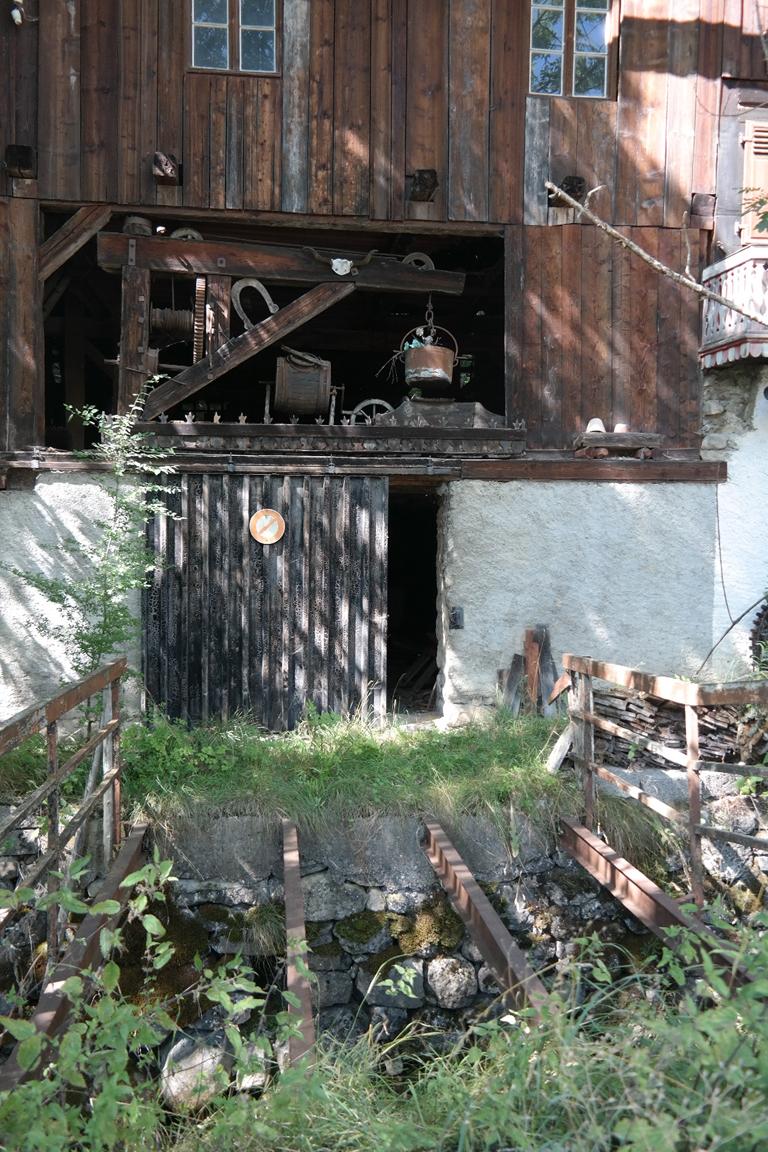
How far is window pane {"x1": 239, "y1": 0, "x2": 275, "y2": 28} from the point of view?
8398mm

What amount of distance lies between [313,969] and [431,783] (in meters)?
1.53

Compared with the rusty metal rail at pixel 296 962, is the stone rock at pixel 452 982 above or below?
below

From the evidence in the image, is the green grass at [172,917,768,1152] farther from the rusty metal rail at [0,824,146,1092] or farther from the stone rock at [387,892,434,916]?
the stone rock at [387,892,434,916]

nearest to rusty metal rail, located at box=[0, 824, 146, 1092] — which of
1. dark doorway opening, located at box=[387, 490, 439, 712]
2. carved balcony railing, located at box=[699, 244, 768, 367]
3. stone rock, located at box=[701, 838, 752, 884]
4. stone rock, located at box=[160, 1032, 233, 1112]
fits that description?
stone rock, located at box=[160, 1032, 233, 1112]

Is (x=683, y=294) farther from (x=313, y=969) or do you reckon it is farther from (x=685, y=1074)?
(x=685, y=1074)

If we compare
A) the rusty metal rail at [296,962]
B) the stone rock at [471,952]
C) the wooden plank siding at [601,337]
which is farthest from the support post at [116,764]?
the wooden plank siding at [601,337]

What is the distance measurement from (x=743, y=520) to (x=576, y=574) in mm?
1656

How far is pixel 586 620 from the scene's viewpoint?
8.62 meters

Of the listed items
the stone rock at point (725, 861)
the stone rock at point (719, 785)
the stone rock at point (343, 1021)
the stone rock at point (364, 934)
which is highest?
the stone rock at point (719, 785)

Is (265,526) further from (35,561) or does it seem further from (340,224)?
(340,224)

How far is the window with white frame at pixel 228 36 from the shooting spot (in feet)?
27.4

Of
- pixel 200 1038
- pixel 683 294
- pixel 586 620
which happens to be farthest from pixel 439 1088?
pixel 683 294

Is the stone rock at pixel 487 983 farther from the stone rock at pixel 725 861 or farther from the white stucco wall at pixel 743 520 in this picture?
the white stucco wall at pixel 743 520

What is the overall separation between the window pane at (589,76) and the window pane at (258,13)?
9.35 feet
